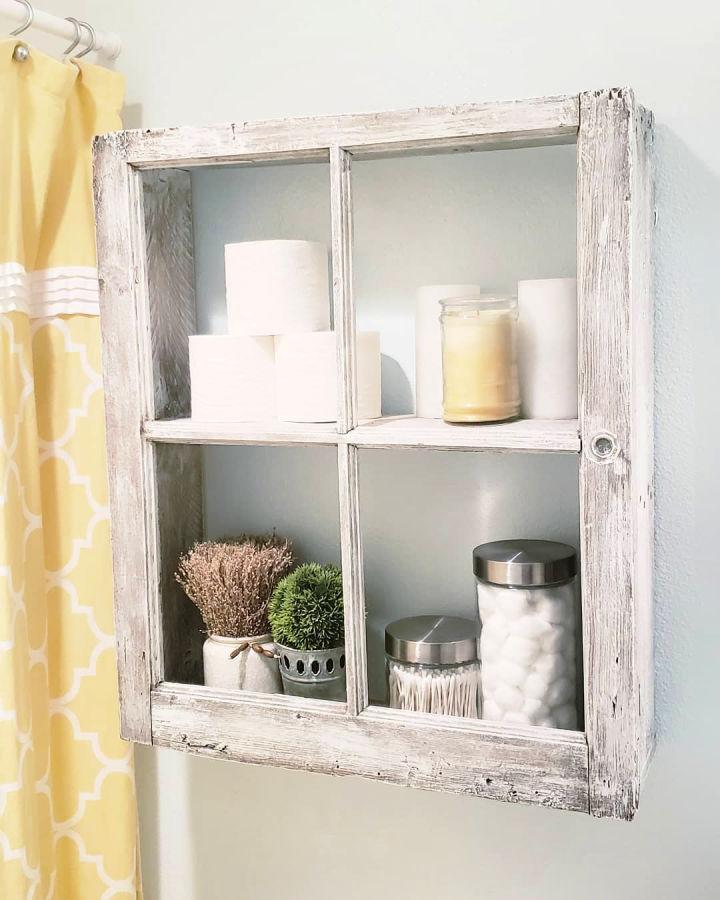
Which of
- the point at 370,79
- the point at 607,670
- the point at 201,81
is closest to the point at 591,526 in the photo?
the point at 607,670

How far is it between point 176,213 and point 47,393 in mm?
267

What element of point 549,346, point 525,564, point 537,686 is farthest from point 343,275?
point 537,686

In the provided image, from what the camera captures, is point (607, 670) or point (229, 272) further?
point (229, 272)

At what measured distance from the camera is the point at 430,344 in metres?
1.00

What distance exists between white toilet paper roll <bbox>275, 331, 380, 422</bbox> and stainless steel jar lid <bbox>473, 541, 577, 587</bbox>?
19 centimetres

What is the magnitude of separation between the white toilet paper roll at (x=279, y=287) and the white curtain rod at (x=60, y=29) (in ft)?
1.16

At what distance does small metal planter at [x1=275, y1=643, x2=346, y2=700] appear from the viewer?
1023 millimetres

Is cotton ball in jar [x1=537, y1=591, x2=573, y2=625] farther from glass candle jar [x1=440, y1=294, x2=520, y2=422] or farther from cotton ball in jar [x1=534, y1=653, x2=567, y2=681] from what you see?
glass candle jar [x1=440, y1=294, x2=520, y2=422]

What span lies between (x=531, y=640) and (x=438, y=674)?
0.10 meters

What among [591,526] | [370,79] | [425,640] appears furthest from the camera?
[370,79]

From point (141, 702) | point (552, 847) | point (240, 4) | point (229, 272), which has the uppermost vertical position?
point (240, 4)

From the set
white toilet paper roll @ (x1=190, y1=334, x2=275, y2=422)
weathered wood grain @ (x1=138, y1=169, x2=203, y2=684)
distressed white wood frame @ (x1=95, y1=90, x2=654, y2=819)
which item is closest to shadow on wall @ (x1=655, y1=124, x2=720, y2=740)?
distressed white wood frame @ (x1=95, y1=90, x2=654, y2=819)

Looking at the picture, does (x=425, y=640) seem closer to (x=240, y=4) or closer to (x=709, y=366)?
(x=709, y=366)

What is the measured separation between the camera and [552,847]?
111cm
